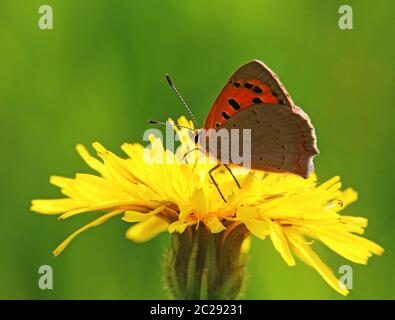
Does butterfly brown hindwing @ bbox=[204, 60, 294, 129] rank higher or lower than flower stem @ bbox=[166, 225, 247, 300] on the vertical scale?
higher

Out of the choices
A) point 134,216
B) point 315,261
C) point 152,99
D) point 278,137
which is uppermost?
point 152,99

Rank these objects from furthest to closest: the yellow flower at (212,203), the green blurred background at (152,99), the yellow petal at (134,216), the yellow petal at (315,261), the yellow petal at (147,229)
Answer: the green blurred background at (152,99) → the yellow petal at (147,229) → the yellow petal at (315,261) → the yellow flower at (212,203) → the yellow petal at (134,216)

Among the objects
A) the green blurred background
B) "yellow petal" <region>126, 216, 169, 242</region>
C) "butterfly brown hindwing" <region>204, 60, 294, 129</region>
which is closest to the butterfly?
"butterfly brown hindwing" <region>204, 60, 294, 129</region>

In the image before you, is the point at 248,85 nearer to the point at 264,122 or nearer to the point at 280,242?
the point at 264,122

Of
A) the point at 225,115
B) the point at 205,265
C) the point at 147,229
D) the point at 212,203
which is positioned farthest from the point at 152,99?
the point at 205,265

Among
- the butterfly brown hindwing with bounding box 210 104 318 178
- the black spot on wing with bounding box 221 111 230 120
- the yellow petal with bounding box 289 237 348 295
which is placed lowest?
the yellow petal with bounding box 289 237 348 295

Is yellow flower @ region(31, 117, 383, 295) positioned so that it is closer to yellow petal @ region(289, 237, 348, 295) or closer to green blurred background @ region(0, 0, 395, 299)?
yellow petal @ region(289, 237, 348, 295)

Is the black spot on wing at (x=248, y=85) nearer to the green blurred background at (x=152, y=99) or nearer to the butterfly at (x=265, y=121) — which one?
the butterfly at (x=265, y=121)

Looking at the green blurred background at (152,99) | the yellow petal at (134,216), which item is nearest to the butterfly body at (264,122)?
the yellow petal at (134,216)
